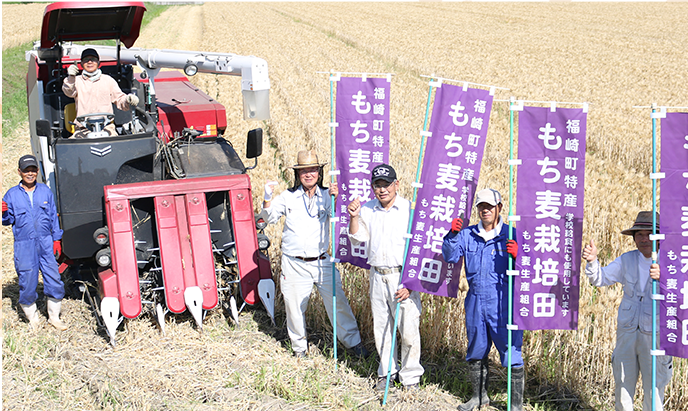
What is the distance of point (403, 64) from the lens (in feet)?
80.8

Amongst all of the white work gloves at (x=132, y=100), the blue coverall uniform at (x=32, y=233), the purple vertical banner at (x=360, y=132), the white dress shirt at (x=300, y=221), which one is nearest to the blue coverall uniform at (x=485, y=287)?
the purple vertical banner at (x=360, y=132)

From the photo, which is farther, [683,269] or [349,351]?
[349,351]

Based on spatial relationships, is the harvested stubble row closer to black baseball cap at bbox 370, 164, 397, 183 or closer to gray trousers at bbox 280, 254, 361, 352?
gray trousers at bbox 280, 254, 361, 352

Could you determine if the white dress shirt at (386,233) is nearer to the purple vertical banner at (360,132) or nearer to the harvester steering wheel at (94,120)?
the purple vertical banner at (360,132)

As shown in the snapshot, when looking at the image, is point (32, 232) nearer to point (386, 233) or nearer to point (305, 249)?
point (305, 249)

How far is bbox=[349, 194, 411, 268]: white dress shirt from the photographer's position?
5.79 metres

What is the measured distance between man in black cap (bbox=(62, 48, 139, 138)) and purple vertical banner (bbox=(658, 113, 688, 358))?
18.6 feet

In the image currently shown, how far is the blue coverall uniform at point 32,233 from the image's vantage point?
6.61 meters

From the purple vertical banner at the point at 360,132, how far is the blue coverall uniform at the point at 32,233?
2953 mm

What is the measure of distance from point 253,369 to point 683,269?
373 cm

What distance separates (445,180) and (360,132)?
1115 mm

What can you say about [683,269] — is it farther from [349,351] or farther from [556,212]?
[349,351]

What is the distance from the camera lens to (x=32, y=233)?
6.66 metres

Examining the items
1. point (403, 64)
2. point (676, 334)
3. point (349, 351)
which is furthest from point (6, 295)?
point (403, 64)
